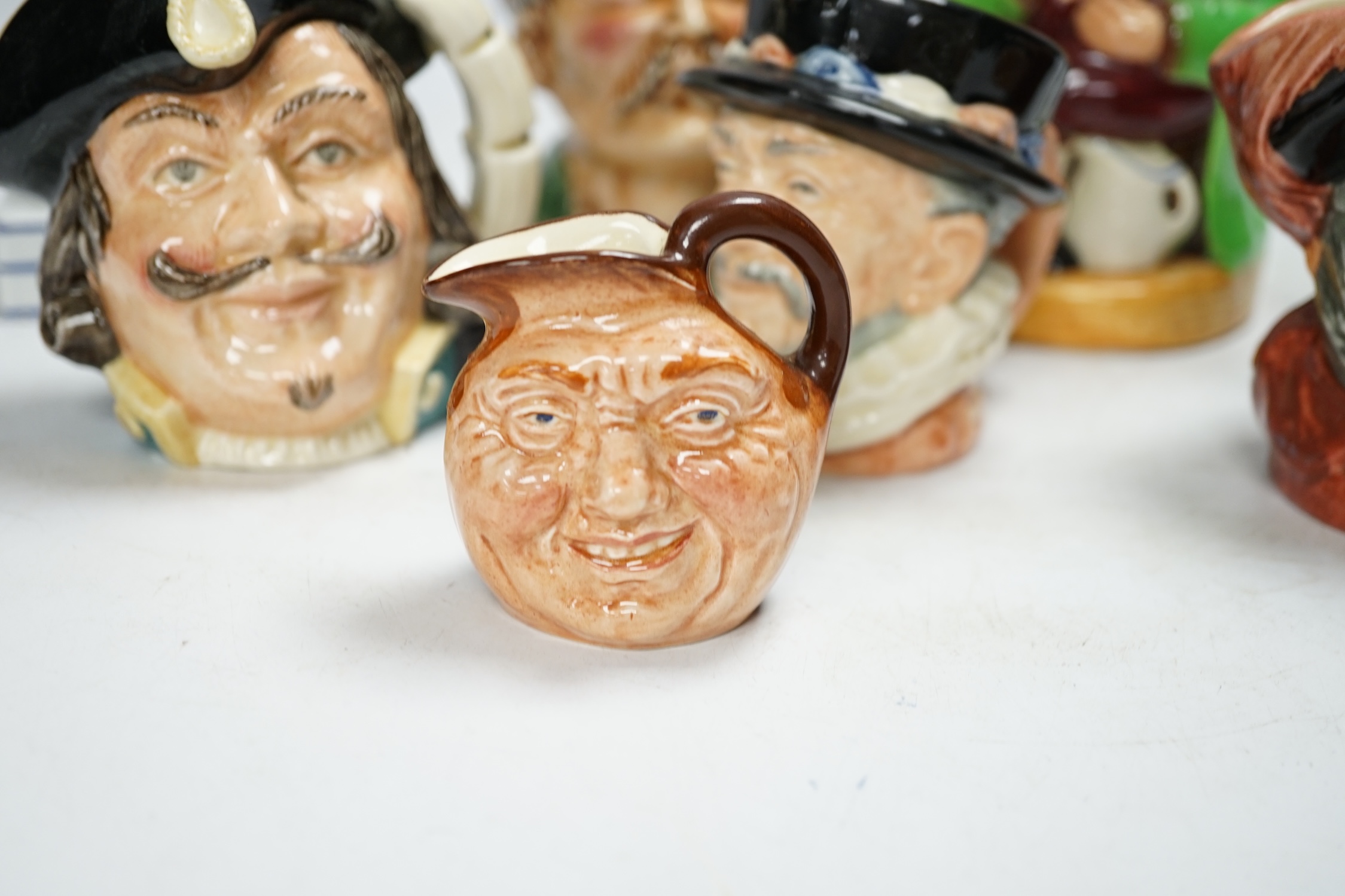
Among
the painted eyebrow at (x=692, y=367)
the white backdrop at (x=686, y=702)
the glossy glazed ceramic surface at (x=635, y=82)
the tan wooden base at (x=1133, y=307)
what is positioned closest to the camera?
the white backdrop at (x=686, y=702)

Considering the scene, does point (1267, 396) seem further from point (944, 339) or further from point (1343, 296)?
point (944, 339)

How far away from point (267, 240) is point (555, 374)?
629 millimetres

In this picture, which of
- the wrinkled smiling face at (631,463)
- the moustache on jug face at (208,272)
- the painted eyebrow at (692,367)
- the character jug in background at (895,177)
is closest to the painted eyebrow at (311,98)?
the moustache on jug face at (208,272)

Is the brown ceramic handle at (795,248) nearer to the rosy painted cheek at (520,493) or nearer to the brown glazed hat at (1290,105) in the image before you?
the rosy painted cheek at (520,493)

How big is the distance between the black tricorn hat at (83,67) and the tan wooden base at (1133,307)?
1356mm

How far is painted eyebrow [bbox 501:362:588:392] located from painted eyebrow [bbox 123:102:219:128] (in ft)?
2.22

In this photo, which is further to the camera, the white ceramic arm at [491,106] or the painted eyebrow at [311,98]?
the white ceramic arm at [491,106]

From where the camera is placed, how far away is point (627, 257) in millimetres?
1311

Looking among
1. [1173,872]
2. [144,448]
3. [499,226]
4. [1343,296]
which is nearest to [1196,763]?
[1173,872]

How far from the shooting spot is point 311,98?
177 centimetres

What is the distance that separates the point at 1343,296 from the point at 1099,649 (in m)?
0.55

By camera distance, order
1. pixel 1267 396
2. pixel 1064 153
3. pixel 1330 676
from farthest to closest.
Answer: pixel 1064 153, pixel 1267 396, pixel 1330 676

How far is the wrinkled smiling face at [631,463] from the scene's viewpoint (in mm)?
1332

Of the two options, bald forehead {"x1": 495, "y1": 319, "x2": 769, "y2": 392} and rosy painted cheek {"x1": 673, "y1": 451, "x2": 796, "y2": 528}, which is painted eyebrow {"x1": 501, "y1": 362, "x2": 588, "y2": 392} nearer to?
bald forehead {"x1": 495, "y1": 319, "x2": 769, "y2": 392}
